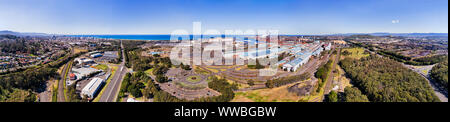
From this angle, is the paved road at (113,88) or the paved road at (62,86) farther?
the paved road at (113,88)

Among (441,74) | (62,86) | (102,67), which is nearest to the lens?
(62,86)

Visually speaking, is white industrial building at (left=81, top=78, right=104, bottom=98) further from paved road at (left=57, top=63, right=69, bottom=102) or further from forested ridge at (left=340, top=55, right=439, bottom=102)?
forested ridge at (left=340, top=55, right=439, bottom=102)

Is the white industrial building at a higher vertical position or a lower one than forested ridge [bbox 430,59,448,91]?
lower

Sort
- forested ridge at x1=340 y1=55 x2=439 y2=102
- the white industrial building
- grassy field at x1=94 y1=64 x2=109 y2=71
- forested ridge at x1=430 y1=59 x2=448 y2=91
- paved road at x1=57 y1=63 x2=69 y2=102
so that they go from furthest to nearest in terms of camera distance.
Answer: grassy field at x1=94 y1=64 x2=109 y2=71, forested ridge at x1=430 y1=59 x2=448 y2=91, the white industrial building, paved road at x1=57 y1=63 x2=69 y2=102, forested ridge at x1=340 y1=55 x2=439 y2=102

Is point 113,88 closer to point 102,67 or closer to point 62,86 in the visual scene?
point 62,86

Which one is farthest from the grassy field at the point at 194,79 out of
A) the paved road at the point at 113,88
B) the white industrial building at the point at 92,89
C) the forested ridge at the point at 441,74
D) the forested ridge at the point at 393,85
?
the forested ridge at the point at 441,74

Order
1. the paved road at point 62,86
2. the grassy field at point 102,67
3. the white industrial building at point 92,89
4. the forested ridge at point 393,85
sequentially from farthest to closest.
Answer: the grassy field at point 102,67 < the white industrial building at point 92,89 < the paved road at point 62,86 < the forested ridge at point 393,85

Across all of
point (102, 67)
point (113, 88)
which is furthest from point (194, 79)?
point (102, 67)

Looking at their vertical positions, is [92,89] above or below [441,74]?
below

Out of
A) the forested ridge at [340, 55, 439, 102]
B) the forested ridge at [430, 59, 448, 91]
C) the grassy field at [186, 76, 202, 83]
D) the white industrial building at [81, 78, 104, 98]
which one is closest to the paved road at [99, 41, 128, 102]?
the white industrial building at [81, 78, 104, 98]

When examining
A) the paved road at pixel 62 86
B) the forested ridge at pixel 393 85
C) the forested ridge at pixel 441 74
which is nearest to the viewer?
the forested ridge at pixel 393 85

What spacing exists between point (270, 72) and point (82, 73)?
9.16 metres

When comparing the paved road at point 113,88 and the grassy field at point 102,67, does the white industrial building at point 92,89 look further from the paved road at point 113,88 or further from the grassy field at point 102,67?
the grassy field at point 102,67
